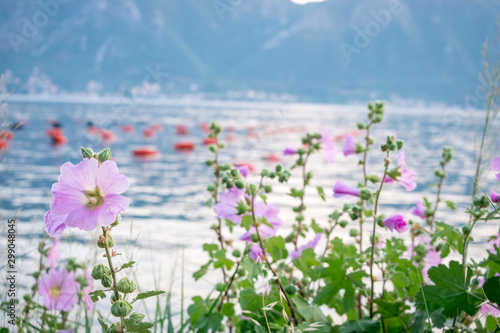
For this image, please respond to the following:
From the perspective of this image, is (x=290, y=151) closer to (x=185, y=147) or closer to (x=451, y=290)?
(x=451, y=290)

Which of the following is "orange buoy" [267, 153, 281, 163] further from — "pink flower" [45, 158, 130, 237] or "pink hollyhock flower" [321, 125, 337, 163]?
"pink flower" [45, 158, 130, 237]

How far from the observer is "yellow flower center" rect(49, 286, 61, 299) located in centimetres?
193

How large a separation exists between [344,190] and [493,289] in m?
0.45

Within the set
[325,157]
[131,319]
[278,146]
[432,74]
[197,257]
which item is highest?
[432,74]

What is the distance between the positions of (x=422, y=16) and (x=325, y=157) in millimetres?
169724

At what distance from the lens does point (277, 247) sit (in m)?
1.62

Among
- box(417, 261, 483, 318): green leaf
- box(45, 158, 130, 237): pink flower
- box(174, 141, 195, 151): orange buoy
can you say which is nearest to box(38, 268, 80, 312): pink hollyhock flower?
box(45, 158, 130, 237): pink flower

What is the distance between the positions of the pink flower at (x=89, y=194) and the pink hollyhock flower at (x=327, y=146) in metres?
1.23

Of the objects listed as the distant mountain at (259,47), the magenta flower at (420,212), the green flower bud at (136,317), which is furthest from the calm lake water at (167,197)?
the distant mountain at (259,47)

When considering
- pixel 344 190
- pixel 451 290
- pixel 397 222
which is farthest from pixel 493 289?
pixel 344 190

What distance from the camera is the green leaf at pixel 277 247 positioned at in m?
1.58

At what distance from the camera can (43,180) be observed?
12203 mm

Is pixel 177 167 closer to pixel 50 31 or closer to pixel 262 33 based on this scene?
pixel 50 31

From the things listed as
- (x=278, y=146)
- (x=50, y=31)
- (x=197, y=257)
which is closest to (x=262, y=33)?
(x=50, y=31)
